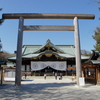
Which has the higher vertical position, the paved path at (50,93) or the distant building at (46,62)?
the distant building at (46,62)

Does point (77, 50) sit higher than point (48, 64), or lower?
higher

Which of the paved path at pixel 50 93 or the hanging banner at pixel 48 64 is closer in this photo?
the paved path at pixel 50 93

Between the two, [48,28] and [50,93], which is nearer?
[50,93]

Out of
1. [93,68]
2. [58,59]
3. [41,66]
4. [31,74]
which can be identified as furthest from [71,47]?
[93,68]

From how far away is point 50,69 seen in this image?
2717 cm

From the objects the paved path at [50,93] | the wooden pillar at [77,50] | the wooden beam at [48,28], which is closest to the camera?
the paved path at [50,93]

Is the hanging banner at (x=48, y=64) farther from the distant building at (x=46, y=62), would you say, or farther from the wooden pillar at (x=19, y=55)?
the wooden pillar at (x=19, y=55)

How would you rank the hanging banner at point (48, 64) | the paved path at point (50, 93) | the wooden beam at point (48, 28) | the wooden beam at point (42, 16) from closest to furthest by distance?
the paved path at point (50, 93)
the wooden beam at point (42, 16)
the wooden beam at point (48, 28)
the hanging banner at point (48, 64)

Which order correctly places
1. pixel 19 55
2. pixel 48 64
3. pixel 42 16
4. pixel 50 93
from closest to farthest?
pixel 50 93 < pixel 19 55 < pixel 42 16 < pixel 48 64

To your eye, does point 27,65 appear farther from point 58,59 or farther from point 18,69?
point 18,69

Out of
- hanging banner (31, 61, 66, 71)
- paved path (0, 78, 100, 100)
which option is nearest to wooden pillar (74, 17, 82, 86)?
paved path (0, 78, 100, 100)

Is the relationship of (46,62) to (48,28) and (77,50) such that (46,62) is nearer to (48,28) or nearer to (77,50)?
(48,28)

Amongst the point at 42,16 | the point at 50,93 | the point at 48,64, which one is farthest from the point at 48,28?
the point at 48,64

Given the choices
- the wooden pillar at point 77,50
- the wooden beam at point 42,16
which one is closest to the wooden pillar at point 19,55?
the wooden beam at point 42,16
